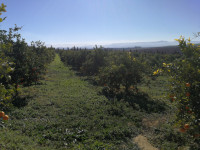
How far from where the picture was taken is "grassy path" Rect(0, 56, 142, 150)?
4.74 m

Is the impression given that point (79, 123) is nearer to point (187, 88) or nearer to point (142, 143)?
point (142, 143)

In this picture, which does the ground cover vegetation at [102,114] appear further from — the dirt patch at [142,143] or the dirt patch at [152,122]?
the dirt patch at [142,143]

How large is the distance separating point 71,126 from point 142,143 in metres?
2.51

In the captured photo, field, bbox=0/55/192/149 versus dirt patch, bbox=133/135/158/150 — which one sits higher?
field, bbox=0/55/192/149

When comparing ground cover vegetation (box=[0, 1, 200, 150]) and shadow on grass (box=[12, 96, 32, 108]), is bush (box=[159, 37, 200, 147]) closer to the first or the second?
ground cover vegetation (box=[0, 1, 200, 150])

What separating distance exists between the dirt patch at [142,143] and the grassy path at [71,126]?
19cm

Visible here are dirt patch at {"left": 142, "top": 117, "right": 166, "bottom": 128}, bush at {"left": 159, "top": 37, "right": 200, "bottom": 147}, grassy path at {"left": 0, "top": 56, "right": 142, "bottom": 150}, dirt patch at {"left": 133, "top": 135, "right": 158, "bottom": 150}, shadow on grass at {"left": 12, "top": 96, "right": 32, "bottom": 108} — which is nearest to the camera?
bush at {"left": 159, "top": 37, "right": 200, "bottom": 147}

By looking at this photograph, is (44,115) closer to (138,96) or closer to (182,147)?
(182,147)

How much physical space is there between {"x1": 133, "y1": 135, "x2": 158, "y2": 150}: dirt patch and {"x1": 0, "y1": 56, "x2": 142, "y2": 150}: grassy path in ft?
0.61

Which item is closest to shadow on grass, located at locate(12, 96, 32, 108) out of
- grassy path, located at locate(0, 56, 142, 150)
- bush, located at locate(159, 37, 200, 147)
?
grassy path, located at locate(0, 56, 142, 150)

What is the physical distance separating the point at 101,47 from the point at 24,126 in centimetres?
1344

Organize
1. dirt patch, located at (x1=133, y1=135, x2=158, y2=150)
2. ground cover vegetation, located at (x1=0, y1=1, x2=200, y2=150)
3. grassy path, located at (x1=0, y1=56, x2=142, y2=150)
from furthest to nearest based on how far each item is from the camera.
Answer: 1. dirt patch, located at (x1=133, y1=135, x2=158, y2=150)
2. grassy path, located at (x1=0, y1=56, x2=142, y2=150)
3. ground cover vegetation, located at (x1=0, y1=1, x2=200, y2=150)

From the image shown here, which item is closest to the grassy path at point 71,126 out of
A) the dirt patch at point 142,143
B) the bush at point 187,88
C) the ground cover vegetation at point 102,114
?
the ground cover vegetation at point 102,114

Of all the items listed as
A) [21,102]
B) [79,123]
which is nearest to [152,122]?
[79,123]
